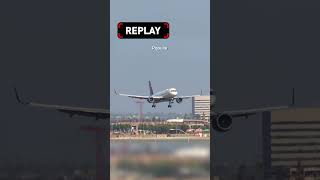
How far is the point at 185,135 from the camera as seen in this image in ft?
147

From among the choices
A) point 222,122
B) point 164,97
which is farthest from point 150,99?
point 222,122

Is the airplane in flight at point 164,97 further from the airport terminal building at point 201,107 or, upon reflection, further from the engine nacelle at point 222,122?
the engine nacelle at point 222,122

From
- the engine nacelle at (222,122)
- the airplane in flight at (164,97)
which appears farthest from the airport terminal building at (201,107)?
the engine nacelle at (222,122)

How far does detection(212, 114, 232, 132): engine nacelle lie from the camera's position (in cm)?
5298

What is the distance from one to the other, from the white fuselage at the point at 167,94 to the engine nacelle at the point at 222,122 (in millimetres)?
9517

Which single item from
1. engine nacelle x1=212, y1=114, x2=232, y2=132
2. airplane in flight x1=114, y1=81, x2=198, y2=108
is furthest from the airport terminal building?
engine nacelle x1=212, y1=114, x2=232, y2=132

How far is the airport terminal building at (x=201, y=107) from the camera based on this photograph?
138 feet
